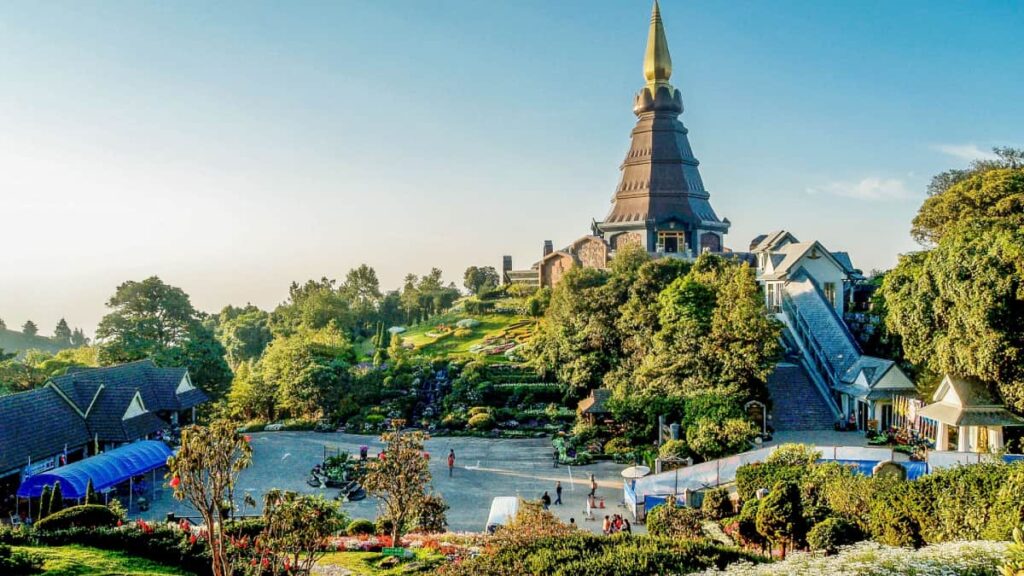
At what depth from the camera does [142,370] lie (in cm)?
3175

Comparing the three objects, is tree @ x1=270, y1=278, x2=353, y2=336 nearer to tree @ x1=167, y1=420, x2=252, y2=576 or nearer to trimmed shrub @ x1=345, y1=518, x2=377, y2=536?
trimmed shrub @ x1=345, y1=518, x2=377, y2=536

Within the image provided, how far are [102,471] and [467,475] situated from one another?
12.2m

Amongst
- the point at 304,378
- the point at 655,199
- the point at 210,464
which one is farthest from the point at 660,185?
the point at 210,464

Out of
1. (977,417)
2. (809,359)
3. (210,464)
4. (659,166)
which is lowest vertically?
(977,417)

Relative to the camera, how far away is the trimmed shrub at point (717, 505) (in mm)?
18531

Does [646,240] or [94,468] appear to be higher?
[646,240]

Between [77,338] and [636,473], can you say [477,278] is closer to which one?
[636,473]

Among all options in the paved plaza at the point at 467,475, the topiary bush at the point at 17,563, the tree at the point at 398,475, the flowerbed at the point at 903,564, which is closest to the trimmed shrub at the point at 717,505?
the paved plaza at the point at 467,475

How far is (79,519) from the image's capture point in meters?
16.5

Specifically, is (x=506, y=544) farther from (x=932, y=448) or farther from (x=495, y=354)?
(x=495, y=354)

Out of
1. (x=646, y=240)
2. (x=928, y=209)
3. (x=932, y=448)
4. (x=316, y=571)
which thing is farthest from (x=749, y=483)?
(x=646, y=240)

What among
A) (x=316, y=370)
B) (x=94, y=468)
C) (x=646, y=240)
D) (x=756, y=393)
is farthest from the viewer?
(x=646, y=240)

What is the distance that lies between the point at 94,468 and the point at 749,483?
2015cm

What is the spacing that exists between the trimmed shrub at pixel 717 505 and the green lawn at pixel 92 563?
13.0 m
